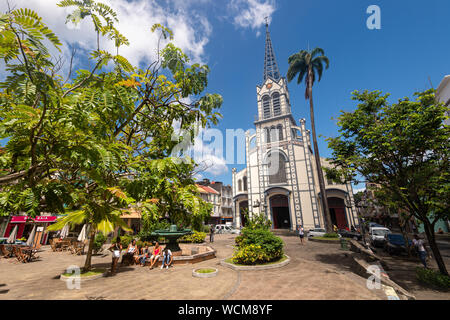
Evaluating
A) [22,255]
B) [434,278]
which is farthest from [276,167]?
[22,255]

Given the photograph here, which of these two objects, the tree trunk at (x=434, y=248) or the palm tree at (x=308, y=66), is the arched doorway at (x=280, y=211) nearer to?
the palm tree at (x=308, y=66)

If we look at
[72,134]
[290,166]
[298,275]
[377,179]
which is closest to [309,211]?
[290,166]

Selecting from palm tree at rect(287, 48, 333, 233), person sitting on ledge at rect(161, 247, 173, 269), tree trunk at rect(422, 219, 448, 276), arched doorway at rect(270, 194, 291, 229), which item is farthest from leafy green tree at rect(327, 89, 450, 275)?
arched doorway at rect(270, 194, 291, 229)

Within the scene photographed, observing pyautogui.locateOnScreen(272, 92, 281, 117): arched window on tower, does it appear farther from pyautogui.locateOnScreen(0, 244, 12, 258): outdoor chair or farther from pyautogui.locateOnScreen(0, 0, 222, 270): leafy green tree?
pyautogui.locateOnScreen(0, 244, 12, 258): outdoor chair

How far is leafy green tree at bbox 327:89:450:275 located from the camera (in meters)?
7.43

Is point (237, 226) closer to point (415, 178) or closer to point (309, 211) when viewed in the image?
point (309, 211)

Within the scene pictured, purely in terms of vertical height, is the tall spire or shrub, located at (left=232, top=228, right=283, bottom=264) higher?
the tall spire

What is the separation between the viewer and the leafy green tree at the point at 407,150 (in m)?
7.43

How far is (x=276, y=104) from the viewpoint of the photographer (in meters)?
36.0

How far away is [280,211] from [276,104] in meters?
19.0

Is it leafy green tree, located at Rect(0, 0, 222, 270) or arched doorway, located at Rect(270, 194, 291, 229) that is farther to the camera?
arched doorway, located at Rect(270, 194, 291, 229)
